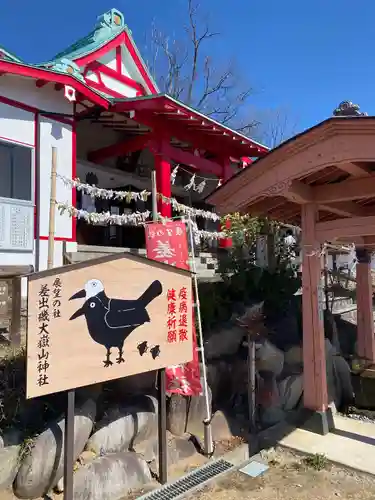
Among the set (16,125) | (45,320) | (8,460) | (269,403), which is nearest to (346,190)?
(269,403)

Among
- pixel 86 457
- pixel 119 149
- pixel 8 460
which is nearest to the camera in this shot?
pixel 8 460

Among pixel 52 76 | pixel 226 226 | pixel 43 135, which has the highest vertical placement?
pixel 52 76

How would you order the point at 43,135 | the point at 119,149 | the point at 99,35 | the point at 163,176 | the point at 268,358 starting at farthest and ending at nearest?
the point at 99,35 → the point at 119,149 → the point at 163,176 → the point at 43,135 → the point at 268,358

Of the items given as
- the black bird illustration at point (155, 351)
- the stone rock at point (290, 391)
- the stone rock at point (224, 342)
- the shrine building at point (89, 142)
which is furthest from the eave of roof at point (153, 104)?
the black bird illustration at point (155, 351)

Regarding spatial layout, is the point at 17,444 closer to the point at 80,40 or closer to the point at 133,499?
the point at 133,499

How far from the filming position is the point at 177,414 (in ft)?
19.3

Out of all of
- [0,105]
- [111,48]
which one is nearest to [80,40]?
[111,48]

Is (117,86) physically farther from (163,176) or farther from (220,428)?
(220,428)

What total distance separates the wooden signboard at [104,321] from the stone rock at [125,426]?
100cm

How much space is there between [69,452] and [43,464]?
0.55 m

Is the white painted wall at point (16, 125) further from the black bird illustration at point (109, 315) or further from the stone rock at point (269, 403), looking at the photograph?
the stone rock at point (269, 403)

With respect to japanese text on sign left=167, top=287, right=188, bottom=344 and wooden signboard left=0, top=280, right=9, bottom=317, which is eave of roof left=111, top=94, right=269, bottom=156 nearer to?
wooden signboard left=0, top=280, right=9, bottom=317

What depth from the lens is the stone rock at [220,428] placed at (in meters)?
6.18

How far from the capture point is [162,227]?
239 inches
